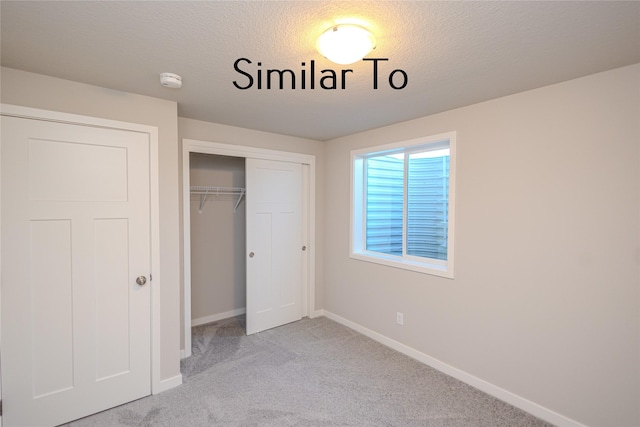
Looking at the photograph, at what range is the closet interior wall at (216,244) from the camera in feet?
12.4

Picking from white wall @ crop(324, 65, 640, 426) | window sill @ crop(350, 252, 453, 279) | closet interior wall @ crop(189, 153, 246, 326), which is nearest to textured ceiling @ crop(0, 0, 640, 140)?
white wall @ crop(324, 65, 640, 426)

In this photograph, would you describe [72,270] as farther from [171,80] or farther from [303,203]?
[303,203]

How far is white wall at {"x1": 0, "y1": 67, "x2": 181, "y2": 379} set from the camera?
1.99 metres

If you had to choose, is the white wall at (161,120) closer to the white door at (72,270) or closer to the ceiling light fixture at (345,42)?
the white door at (72,270)

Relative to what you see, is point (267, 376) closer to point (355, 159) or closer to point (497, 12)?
point (355, 159)

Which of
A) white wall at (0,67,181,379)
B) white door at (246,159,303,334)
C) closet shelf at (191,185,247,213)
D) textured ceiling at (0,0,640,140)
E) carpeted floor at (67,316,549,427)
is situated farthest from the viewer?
closet shelf at (191,185,247,213)

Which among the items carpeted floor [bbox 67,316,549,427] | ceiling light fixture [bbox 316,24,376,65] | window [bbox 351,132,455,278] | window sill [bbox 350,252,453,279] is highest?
ceiling light fixture [bbox 316,24,376,65]

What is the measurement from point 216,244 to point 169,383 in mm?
1778

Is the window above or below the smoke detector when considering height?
below

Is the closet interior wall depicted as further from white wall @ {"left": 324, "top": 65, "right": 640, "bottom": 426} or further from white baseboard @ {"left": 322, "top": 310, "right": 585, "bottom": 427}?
white wall @ {"left": 324, "top": 65, "right": 640, "bottom": 426}

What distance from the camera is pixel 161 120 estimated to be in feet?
7.95

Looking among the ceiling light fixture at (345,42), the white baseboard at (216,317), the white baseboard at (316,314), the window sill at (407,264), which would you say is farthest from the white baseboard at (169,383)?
the ceiling light fixture at (345,42)

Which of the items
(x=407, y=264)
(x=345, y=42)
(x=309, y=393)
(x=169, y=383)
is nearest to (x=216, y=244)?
(x=169, y=383)

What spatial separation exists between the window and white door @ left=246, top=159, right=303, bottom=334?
765mm
